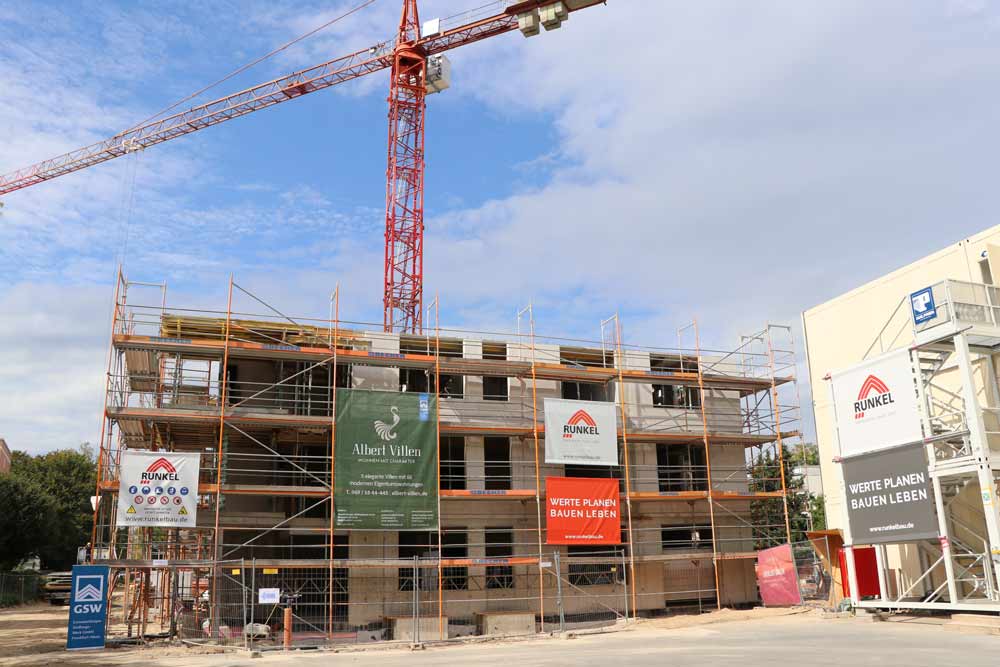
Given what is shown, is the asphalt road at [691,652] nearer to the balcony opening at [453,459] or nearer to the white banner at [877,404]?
the white banner at [877,404]

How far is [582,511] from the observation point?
2877 centimetres

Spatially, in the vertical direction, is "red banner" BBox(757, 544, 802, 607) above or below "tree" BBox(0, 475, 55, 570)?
below

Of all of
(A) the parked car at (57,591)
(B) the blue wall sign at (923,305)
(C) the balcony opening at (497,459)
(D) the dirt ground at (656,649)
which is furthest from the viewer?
(A) the parked car at (57,591)

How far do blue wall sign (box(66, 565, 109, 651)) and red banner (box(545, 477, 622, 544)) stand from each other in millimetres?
13407

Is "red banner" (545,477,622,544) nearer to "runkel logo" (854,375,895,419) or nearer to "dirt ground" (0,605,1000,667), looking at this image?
"dirt ground" (0,605,1000,667)

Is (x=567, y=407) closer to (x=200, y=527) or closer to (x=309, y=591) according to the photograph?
(x=309, y=591)

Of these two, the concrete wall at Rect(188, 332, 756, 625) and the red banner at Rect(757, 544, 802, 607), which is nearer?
the concrete wall at Rect(188, 332, 756, 625)

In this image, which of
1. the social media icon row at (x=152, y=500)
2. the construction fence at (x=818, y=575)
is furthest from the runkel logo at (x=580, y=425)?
the social media icon row at (x=152, y=500)

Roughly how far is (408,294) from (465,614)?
18.6 metres

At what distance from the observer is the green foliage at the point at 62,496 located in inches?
2218

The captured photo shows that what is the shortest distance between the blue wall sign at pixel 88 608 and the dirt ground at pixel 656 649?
0.51 m

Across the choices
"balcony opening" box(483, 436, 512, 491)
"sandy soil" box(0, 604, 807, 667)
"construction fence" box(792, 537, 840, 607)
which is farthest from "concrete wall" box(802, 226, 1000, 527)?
"balcony opening" box(483, 436, 512, 491)

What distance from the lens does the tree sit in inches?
1863

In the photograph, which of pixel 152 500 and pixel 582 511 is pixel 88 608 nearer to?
pixel 152 500
